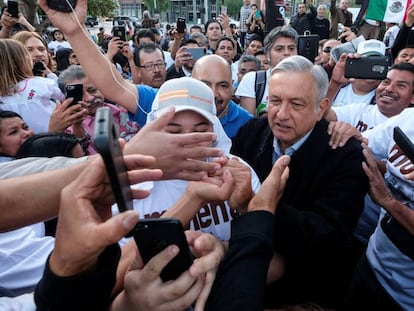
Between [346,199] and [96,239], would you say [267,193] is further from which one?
[96,239]

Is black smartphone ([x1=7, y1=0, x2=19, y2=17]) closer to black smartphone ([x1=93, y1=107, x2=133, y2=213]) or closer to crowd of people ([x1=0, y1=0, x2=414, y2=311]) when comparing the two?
crowd of people ([x1=0, y1=0, x2=414, y2=311])

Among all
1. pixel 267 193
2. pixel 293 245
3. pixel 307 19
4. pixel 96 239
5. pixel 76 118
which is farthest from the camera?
pixel 307 19

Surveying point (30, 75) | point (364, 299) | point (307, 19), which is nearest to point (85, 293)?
point (364, 299)

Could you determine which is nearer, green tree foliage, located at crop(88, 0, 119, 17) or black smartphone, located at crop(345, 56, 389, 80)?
black smartphone, located at crop(345, 56, 389, 80)

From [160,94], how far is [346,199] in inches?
39.1

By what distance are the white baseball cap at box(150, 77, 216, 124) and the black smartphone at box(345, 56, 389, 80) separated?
1408 millimetres

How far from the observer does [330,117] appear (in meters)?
2.48

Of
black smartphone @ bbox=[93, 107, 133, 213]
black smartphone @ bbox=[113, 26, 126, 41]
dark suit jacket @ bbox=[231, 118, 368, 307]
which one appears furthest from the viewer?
black smartphone @ bbox=[113, 26, 126, 41]

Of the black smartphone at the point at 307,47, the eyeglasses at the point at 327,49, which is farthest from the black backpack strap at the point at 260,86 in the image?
the eyeglasses at the point at 327,49

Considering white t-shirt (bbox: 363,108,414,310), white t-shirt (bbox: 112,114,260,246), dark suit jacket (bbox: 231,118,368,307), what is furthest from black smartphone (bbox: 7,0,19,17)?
white t-shirt (bbox: 363,108,414,310)

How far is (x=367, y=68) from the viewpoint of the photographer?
2.54m

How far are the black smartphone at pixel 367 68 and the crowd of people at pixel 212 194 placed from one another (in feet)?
0.15

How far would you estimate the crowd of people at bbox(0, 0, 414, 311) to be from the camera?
2.88 feet

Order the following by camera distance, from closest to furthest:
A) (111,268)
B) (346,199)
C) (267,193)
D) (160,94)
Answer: (111,268) → (267,193) → (346,199) → (160,94)
